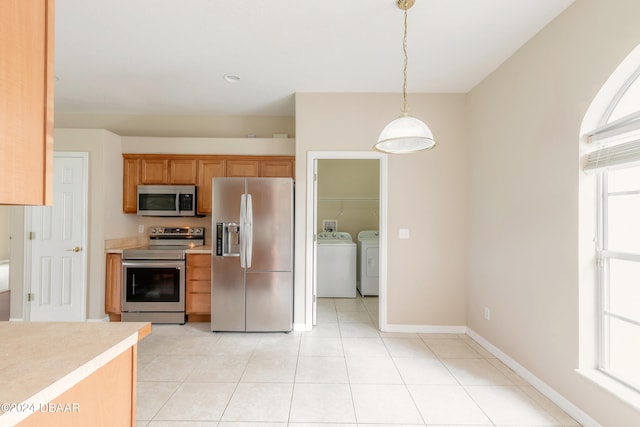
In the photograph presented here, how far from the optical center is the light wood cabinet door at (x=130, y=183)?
3.97 m

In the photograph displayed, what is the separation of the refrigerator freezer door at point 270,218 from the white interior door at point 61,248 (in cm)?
202

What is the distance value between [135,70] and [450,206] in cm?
357

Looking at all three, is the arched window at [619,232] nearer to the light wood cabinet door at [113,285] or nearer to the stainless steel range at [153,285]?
the stainless steel range at [153,285]

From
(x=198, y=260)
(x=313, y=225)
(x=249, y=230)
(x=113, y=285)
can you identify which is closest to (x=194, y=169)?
(x=198, y=260)

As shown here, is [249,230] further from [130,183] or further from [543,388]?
[543,388]

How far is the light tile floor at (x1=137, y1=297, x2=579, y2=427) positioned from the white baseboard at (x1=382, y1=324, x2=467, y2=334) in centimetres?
8

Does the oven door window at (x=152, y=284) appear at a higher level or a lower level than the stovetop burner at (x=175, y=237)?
lower

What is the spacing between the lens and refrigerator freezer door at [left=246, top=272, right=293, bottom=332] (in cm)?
339

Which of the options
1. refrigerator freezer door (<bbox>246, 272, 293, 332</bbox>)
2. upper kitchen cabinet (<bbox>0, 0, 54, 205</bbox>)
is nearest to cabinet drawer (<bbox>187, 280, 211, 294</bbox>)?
refrigerator freezer door (<bbox>246, 272, 293, 332</bbox>)

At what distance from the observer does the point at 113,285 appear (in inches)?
142

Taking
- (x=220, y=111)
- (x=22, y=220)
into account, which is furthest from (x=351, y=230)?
(x=22, y=220)

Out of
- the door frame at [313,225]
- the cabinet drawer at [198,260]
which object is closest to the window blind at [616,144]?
the door frame at [313,225]

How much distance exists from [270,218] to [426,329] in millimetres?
2154

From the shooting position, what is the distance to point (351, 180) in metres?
5.54
